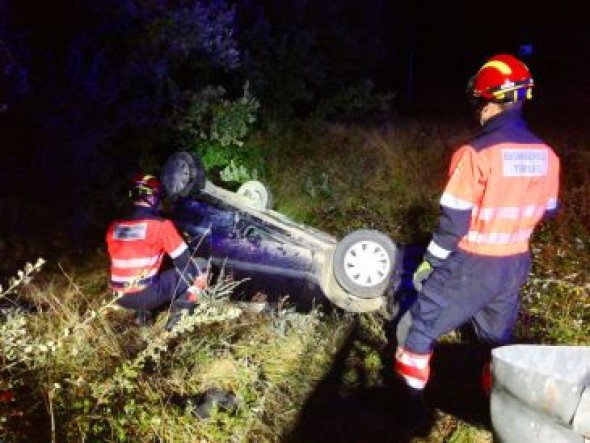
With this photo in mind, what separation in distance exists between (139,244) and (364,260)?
1964 millimetres

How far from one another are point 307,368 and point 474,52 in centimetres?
1965

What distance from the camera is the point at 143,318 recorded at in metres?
4.56

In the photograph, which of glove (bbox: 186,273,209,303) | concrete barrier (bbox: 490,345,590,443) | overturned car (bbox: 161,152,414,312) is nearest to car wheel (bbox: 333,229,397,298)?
overturned car (bbox: 161,152,414,312)

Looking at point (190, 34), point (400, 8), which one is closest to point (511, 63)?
point (190, 34)

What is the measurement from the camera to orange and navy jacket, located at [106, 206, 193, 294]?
4.29 m

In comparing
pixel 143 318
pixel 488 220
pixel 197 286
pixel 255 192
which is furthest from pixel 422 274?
pixel 255 192

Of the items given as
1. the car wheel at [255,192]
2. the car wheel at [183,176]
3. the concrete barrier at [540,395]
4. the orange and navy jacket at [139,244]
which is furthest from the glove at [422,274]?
the car wheel at [255,192]

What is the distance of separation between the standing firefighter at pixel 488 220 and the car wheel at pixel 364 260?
143cm

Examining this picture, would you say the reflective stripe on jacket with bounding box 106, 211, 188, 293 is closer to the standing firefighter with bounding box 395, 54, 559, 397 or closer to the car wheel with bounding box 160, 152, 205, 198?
the standing firefighter with bounding box 395, 54, 559, 397

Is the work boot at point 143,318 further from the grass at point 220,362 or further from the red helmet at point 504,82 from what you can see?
the red helmet at point 504,82

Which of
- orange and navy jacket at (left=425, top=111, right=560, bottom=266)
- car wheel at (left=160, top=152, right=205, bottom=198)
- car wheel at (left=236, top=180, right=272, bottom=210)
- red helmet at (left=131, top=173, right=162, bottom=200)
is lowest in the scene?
car wheel at (left=236, top=180, right=272, bottom=210)

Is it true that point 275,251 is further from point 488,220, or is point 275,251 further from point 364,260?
point 488,220

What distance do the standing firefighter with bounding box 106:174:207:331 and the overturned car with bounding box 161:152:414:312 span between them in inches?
13.6

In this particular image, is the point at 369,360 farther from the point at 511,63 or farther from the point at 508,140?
the point at 511,63
